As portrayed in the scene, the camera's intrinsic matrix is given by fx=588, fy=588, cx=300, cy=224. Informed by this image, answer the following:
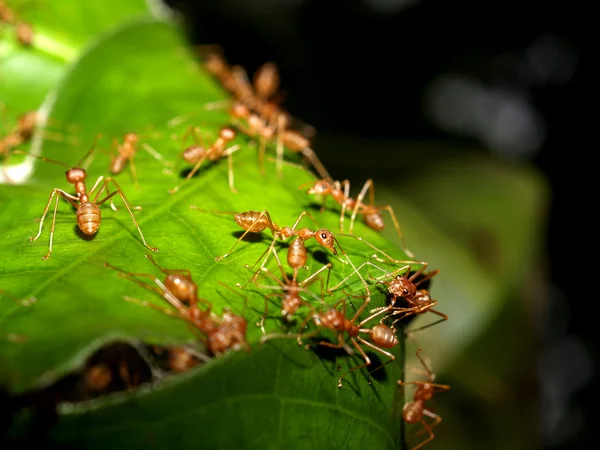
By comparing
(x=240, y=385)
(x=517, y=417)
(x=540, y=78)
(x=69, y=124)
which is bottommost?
(x=517, y=417)

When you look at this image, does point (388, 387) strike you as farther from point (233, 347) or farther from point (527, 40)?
point (527, 40)

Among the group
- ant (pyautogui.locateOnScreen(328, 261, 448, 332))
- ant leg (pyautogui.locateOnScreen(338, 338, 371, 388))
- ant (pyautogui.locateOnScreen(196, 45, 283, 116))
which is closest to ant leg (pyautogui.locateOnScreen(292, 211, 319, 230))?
ant (pyautogui.locateOnScreen(328, 261, 448, 332))

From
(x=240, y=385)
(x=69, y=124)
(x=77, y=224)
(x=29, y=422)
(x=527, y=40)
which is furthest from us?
(x=527, y=40)

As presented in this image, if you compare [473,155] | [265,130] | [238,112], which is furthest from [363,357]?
[473,155]

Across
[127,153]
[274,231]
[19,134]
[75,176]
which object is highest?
[274,231]

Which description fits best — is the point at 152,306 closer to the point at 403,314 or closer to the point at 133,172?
the point at 133,172

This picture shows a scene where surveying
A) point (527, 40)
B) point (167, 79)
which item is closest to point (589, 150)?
→ point (527, 40)

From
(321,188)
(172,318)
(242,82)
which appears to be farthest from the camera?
(242,82)
